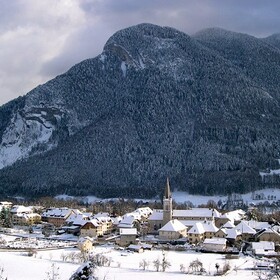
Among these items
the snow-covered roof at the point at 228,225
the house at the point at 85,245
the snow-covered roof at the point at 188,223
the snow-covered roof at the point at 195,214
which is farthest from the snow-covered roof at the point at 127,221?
the house at the point at 85,245

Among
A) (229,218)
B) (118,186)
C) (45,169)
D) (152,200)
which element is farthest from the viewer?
(45,169)

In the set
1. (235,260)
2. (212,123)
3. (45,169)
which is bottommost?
(235,260)

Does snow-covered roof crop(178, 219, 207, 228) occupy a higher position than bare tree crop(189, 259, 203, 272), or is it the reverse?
snow-covered roof crop(178, 219, 207, 228)

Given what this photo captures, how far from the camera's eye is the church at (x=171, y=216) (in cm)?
9525

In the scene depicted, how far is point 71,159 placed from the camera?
189 metres

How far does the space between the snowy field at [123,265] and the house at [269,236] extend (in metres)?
11.9

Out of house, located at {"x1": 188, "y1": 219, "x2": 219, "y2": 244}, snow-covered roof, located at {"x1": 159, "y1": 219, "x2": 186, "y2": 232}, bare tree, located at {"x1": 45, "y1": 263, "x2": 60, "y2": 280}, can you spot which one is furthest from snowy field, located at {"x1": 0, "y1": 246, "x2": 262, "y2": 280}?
snow-covered roof, located at {"x1": 159, "y1": 219, "x2": 186, "y2": 232}

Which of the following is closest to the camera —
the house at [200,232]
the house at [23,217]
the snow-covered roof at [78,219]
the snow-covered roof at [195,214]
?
the house at [200,232]

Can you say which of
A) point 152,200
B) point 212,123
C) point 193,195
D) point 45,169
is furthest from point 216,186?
point 45,169

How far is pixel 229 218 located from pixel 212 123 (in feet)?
325

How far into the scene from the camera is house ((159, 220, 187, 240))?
284 feet

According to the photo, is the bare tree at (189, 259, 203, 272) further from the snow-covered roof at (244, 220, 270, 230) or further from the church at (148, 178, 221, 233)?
the church at (148, 178, 221, 233)

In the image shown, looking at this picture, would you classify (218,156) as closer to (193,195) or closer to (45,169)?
(193,195)

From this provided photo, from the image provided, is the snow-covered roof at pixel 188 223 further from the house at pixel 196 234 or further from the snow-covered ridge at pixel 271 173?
the snow-covered ridge at pixel 271 173
